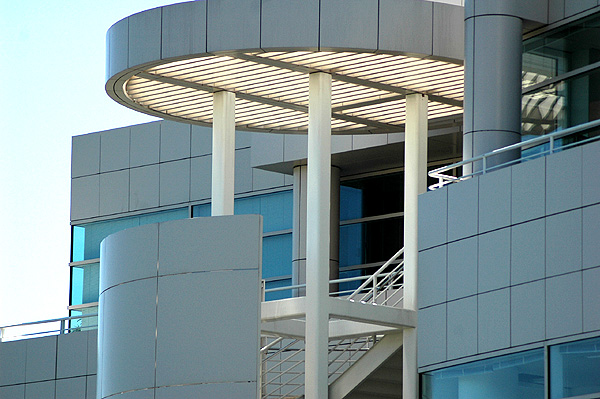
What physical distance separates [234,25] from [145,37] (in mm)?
1958

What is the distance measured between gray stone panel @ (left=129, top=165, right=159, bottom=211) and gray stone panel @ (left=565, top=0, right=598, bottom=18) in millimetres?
19655

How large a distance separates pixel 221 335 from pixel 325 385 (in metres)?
2.29

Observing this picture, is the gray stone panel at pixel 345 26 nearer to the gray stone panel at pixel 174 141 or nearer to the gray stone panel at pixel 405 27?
the gray stone panel at pixel 405 27

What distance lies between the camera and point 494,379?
864 inches

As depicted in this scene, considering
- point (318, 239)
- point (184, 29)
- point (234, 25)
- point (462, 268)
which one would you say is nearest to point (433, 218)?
point (462, 268)

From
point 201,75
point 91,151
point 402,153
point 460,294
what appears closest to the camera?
point 460,294

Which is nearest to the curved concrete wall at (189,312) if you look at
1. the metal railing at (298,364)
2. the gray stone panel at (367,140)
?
the metal railing at (298,364)

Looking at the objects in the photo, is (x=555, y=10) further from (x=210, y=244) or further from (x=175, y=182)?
(x=175, y=182)

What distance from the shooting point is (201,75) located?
87.5 ft

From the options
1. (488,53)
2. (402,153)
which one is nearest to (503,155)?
(488,53)

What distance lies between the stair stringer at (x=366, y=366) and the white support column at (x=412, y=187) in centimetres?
95

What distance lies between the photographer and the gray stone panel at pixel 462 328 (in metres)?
22.4

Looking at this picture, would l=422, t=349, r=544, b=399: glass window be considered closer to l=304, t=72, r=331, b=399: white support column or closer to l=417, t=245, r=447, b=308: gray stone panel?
l=417, t=245, r=447, b=308: gray stone panel

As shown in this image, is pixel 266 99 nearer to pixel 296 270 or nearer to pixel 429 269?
pixel 429 269
